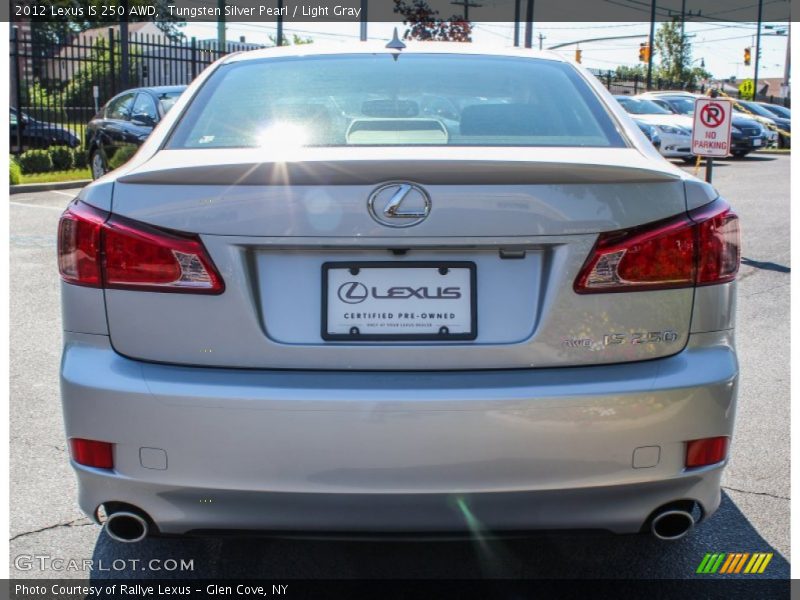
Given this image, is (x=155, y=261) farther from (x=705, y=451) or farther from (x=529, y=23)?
(x=529, y=23)

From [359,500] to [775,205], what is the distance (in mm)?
12846

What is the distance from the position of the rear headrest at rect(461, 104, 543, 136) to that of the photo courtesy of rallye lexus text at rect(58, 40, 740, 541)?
0.46 metres

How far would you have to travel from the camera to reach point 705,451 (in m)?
2.52

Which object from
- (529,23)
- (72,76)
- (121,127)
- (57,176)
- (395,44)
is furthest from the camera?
(529,23)

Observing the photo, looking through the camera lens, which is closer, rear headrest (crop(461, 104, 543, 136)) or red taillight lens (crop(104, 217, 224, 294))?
red taillight lens (crop(104, 217, 224, 294))

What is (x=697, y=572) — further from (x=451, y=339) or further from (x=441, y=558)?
(x=451, y=339)

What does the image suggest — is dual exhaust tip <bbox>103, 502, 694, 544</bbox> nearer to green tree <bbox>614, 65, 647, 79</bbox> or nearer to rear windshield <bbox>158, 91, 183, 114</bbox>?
rear windshield <bbox>158, 91, 183, 114</bbox>

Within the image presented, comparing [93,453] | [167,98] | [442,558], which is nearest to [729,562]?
[442,558]

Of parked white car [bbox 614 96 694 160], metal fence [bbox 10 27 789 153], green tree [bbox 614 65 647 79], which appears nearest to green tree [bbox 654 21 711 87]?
green tree [bbox 614 65 647 79]

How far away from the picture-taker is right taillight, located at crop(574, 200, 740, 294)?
242 centimetres

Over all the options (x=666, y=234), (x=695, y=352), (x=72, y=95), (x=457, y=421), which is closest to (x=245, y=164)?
(x=457, y=421)

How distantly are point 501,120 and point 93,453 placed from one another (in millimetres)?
1595

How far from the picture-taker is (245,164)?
2465mm

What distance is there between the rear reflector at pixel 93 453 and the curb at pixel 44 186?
41.1 ft
